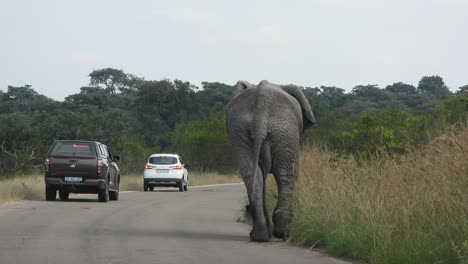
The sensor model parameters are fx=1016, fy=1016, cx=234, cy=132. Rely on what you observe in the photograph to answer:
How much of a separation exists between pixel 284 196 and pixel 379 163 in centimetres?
157

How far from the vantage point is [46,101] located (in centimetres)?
9969

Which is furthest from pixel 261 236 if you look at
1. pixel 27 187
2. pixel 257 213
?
pixel 27 187

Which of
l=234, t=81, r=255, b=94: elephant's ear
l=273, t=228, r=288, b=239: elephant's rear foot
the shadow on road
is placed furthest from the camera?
l=234, t=81, r=255, b=94: elephant's ear

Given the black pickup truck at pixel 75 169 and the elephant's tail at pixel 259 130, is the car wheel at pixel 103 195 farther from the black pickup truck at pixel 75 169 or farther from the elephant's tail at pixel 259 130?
the elephant's tail at pixel 259 130

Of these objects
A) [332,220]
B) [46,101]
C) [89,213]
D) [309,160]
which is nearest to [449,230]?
[332,220]

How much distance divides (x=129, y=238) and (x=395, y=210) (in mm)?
4399

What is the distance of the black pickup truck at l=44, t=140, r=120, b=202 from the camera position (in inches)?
1133

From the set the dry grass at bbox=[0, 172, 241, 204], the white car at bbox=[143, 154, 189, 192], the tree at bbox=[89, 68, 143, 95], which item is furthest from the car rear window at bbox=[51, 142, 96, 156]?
the tree at bbox=[89, 68, 143, 95]

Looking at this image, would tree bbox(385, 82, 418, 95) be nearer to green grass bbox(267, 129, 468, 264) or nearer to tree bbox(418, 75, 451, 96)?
tree bbox(418, 75, 451, 96)

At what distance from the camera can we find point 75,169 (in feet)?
94.6

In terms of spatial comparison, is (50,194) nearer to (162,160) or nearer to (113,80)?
(162,160)

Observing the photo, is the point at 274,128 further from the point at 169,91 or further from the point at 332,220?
the point at 169,91

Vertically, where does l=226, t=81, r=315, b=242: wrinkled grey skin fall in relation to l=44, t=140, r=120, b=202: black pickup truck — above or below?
above

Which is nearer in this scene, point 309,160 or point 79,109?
point 309,160
